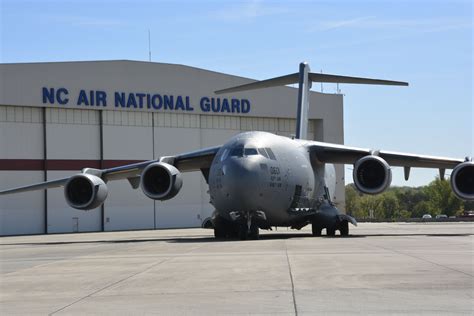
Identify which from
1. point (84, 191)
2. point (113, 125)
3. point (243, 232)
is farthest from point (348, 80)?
point (113, 125)

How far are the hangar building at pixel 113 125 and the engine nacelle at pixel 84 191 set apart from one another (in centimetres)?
1780

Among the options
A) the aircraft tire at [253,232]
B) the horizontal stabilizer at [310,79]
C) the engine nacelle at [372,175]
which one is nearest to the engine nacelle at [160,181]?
the aircraft tire at [253,232]

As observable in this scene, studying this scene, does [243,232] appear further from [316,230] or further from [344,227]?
[344,227]

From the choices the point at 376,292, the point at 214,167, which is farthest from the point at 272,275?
the point at 214,167

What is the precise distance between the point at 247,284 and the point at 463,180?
1675cm

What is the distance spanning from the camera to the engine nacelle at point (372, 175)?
79.9 feet

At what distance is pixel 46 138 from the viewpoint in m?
43.8

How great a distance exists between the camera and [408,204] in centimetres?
15462

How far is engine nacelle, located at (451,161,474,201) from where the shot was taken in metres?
24.8

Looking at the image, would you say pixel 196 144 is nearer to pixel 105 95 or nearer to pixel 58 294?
pixel 105 95

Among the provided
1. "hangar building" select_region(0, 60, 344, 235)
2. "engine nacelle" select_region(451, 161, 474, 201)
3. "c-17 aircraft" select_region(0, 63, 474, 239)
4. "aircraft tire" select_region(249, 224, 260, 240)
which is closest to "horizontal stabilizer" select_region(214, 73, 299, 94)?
"c-17 aircraft" select_region(0, 63, 474, 239)

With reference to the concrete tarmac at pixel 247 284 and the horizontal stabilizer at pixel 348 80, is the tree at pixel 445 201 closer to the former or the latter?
the horizontal stabilizer at pixel 348 80

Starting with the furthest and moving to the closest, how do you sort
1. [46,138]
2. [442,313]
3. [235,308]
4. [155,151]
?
[155,151]
[46,138]
[235,308]
[442,313]

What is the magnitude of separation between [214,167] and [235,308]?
1608cm
